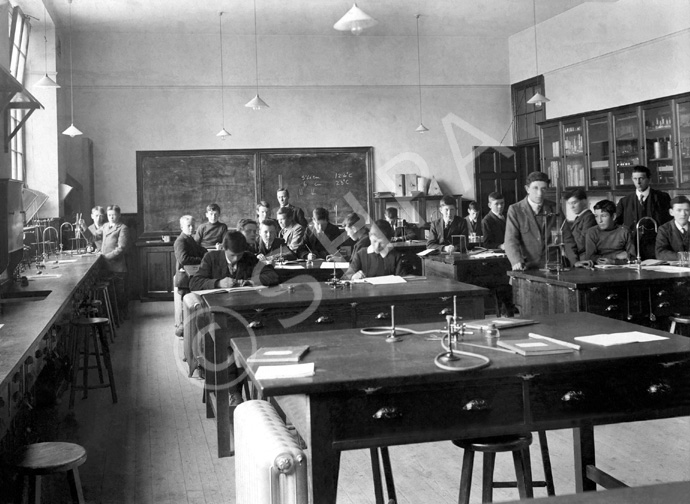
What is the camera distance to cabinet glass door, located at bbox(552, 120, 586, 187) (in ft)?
36.1

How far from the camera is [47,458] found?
9.15 feet

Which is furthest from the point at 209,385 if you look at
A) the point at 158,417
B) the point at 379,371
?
the point at 379,371

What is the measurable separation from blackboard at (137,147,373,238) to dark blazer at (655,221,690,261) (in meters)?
6.57

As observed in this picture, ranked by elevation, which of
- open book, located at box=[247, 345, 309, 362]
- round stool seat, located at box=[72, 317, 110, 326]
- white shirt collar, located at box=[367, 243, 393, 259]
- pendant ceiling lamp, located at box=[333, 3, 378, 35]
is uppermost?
pendant ceiling lamp, located at box=[333, 3, 378, 35]

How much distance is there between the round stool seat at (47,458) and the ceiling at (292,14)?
Answer: 8386 millimetres

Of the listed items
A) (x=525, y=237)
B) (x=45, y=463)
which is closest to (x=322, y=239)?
(x=525, y=237)

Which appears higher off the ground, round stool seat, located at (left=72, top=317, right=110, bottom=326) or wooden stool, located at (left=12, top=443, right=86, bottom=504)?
round stool seat, located at (left=72, top=317, right=110, bottom=326)

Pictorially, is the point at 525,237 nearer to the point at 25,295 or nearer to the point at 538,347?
the point at 538,347

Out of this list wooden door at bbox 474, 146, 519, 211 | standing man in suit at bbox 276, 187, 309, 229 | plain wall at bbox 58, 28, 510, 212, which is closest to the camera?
standing man in suit at bbox 276, 187, 309, 229

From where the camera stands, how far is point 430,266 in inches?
351

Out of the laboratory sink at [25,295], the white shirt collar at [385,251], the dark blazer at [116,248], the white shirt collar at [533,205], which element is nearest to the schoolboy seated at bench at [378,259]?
the white shirt collar at [385,251]

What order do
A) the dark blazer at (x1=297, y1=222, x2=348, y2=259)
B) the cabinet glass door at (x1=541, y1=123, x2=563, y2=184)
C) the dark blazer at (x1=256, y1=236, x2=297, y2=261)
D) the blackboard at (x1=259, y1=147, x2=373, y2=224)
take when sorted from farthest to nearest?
the blackboard at (x1=259, y1=147, x2=373, y2=224), the cabinet glass door at (x1=541, y1=123, x2=563, y2=184), the dark blazer at (x1=297, y1=222, x2=348, y2=259), the dark blazer at (x1=256, y1=236, x2=297, y2=261)

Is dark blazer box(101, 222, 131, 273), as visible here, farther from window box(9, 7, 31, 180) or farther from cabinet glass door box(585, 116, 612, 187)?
cabinet glass door box(585, 116, 612, 187)

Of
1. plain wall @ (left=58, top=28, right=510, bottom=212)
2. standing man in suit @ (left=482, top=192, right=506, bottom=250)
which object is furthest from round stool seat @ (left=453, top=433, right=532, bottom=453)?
plain wall @ (left=58, top=28, right=510, bottom=212)
